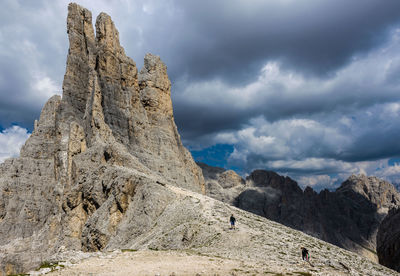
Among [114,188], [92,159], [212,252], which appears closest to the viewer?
[212,252]

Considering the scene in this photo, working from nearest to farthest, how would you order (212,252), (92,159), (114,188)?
(212,252) < (114,188) < (92,159)

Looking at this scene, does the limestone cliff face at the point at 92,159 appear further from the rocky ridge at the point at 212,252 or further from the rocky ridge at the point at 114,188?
the rocky ridge at the point at 212,252

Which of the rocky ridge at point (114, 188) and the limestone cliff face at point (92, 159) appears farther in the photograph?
the limestone cliff face at point (92, 159)

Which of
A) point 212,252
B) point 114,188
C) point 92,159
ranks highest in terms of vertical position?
point 92,159

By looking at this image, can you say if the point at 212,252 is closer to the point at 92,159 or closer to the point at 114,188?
the point at 114,188

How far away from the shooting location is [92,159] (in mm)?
66250

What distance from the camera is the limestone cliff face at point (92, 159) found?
164 ft

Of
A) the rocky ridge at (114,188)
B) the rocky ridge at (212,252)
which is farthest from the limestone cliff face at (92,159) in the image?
the rocky ridge at (212,252)

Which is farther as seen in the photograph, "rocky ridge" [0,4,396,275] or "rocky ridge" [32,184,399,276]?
"rocky ridge" [0,4,396,275]

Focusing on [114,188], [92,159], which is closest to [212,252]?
[114,188]

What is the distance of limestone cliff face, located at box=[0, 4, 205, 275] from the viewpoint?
50028mm

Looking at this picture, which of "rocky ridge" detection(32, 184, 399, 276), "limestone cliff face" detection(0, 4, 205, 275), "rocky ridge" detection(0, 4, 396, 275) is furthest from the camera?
"limestone cliff face" detection(0, 4, 205, 275)

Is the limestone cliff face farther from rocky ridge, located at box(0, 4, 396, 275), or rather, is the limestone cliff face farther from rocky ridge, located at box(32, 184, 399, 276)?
rocky ridge, located at box(32, 184, 399, 276)

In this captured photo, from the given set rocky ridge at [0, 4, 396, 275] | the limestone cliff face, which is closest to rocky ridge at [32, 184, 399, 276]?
rocky ridge at [0, 4, 396, 275]
